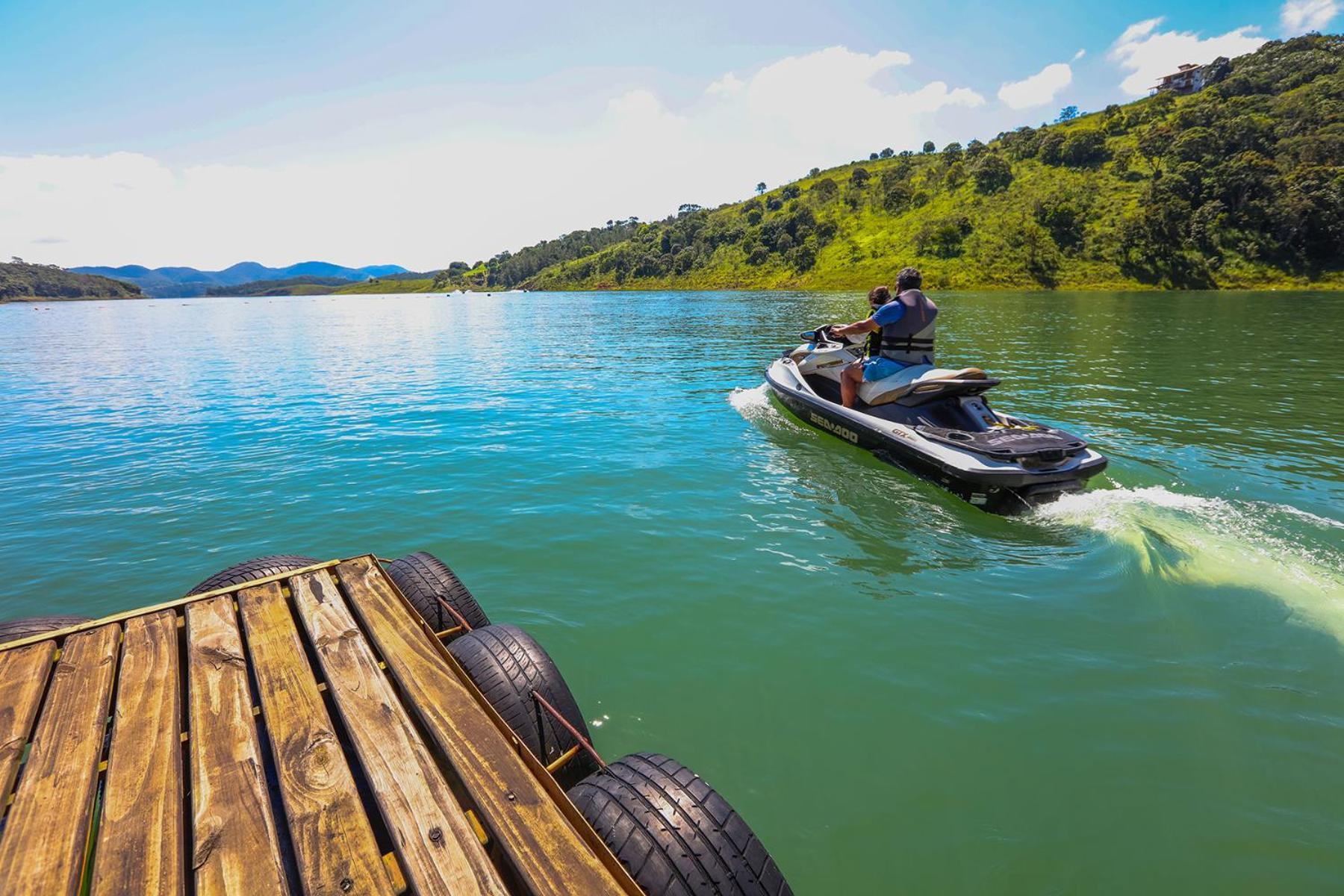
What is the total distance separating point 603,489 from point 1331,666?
26.9 ft

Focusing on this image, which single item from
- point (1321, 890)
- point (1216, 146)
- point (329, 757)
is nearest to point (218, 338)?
point (329, 757)

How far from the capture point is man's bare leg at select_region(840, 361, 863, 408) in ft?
35.8

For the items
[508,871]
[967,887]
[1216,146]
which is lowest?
[967,887]

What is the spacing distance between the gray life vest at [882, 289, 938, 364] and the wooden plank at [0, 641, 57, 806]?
10.5 meters

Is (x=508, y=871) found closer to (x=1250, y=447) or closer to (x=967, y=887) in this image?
(x=967, y=887)

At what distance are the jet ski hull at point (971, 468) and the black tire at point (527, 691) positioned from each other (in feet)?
21.8

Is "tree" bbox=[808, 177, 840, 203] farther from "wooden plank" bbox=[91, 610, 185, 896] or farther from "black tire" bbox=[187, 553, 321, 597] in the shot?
"wooden plank" bbox=[91, 610, 185, 896]

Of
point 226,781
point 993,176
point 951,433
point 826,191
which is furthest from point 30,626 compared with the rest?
point 826,191

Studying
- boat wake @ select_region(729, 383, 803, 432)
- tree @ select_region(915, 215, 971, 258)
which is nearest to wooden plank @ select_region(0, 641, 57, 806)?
boat wake @ select_region(729, 383, 803, 432)

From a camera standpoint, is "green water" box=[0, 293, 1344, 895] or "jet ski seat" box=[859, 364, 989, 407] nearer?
"green water" box=[0, 293, 1344, 895]

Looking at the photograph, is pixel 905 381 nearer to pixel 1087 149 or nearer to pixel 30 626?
pixel 30 626

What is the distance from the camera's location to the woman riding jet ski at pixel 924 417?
7957 millimetres

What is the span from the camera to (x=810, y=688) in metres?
4.89

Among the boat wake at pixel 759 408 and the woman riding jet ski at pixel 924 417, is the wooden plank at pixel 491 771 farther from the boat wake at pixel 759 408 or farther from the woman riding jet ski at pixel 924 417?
the boat wake at pixel 759 408
